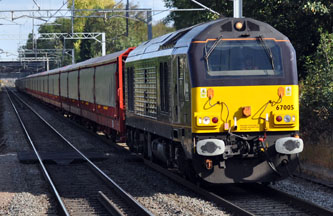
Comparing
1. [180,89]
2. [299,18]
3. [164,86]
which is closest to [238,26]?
[180,89]

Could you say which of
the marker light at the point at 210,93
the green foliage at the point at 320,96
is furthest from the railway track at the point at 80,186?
the green foliage at the point at 320,96

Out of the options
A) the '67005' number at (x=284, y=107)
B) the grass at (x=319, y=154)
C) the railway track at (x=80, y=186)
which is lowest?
the railway track at (x=80, y=186)

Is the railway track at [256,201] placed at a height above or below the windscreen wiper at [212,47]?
below

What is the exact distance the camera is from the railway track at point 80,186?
1044cm

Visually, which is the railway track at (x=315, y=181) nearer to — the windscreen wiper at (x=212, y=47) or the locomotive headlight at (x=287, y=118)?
the locomotive headlight at (x=287, y=118)

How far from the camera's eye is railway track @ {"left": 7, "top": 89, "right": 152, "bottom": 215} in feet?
34.3

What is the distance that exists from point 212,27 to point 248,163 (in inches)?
97.9

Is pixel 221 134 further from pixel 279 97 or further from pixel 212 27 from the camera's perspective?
pixel 212 27

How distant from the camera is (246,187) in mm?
11922

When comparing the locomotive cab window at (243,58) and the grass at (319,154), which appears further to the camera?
the grass at (319,154)

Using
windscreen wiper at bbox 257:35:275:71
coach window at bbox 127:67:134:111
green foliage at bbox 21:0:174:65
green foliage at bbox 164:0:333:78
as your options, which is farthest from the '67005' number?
green foliage at bbox 21:0:174:65

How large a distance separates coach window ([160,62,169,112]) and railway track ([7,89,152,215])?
73.2 inches

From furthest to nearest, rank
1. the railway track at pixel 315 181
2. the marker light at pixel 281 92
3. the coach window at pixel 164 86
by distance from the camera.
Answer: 1. the coach window at pixel 164 86
2. the railway track at pixel 315 181
3. the marker light at pixel 281 92

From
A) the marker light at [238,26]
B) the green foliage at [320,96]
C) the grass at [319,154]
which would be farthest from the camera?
the green foliage at [320,96]
